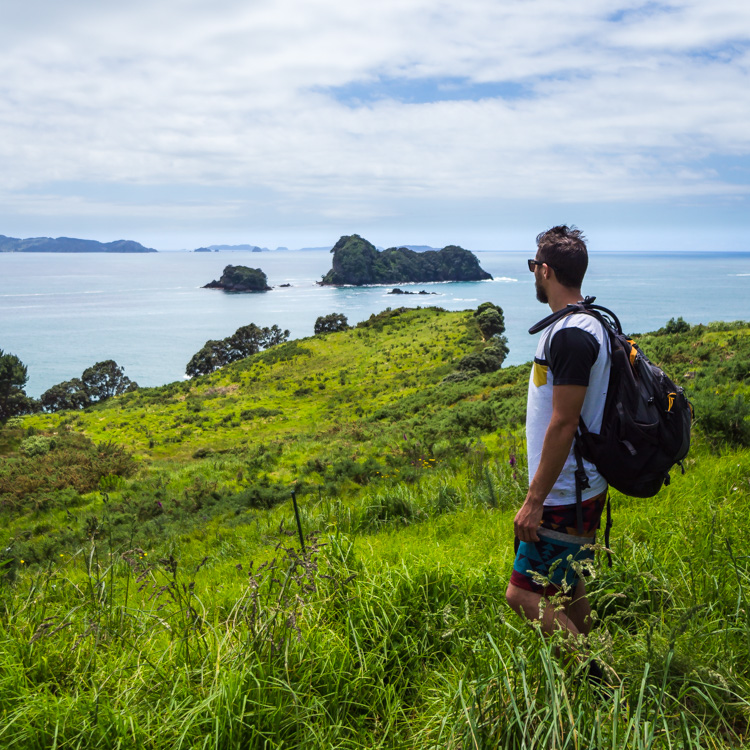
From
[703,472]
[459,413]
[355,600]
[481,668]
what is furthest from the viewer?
[459,413]

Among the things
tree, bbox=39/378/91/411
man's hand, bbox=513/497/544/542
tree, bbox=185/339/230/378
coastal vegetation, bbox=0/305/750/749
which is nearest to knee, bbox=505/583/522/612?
coastal vegetation, bbox=0/305/750/749

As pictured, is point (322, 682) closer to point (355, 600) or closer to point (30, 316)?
point (355, 600)

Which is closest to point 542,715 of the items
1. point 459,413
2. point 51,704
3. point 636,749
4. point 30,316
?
point 636,749

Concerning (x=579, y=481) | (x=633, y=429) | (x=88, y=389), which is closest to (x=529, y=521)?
(x=579, y=481)

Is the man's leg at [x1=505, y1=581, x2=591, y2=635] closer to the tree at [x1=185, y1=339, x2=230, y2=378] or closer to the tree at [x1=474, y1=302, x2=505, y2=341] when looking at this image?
the tree at [x1=474, y1=302, x2=505, y2=341]

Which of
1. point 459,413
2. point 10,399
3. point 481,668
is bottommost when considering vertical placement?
point 10,399

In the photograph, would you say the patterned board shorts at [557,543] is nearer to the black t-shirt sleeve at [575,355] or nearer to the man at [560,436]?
the man at [560,436]

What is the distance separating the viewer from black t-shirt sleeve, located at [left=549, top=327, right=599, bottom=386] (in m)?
2.23

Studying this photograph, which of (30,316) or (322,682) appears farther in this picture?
(30,316)

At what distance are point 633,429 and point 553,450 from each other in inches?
14.3

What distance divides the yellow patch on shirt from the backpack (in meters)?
0.23

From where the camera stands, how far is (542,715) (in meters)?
2.04

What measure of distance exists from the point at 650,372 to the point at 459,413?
42.9 ft

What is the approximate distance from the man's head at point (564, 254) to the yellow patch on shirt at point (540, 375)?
1.34 feet
